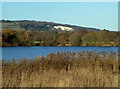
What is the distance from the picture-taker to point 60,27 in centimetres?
10975

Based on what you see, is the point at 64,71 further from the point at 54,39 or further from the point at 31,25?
the point at 31,25

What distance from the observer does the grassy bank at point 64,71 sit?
833 centimetres

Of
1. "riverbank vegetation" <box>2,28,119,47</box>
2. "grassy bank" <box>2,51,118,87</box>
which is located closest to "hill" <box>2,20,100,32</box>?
"riverbank vegetation" <box>2,28,119,47</box>

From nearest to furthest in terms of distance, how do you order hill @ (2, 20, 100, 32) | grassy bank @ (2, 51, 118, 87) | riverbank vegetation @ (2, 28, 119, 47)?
grassy bank @ (2, 51, 118, 87) < riverbank vegetation @ (2, 28, 119, 47) < hill @ (2, 20, 100, 32)

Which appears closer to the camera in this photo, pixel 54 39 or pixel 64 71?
pixel 64 71

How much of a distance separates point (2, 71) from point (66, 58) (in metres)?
3.64

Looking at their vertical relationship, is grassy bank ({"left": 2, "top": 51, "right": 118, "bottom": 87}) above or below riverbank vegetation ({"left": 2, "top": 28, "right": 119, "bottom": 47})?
above

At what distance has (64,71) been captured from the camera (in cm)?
1024

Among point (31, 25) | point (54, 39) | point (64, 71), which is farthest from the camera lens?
point (31, 25)

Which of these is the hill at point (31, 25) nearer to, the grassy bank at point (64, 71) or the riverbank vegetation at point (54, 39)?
the riverbank vegetation at point (54, 39)

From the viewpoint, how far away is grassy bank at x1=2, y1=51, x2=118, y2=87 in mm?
8328

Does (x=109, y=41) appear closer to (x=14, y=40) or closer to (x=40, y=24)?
(x=14, y=40)

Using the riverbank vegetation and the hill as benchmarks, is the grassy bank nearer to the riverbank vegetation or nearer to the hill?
the riverbank vegetation

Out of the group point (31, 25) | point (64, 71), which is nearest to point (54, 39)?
point (31, 25)
